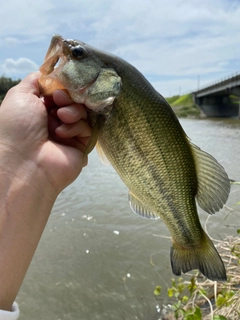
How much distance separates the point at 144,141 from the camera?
2225 millimetres

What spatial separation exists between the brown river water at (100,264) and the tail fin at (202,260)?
4.98 feet

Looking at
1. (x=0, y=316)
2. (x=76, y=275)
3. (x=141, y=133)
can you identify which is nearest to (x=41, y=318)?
(x=76, y=275)

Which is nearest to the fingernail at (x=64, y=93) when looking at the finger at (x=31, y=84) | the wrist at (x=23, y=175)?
the finger at (x=31, y=84)

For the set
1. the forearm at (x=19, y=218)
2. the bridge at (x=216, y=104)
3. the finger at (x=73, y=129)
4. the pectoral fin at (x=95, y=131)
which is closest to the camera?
the forearm at (x=19, y=218)

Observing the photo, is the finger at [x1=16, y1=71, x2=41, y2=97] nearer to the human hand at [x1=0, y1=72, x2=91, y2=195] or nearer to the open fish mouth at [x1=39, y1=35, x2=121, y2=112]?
the human hand at [x1=0, y1=72, x2=91, y2=195]

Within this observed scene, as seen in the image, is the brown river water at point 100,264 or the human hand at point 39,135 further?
the brown river water at point 100,264

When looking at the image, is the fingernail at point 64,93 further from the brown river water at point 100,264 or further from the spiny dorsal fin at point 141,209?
the brown river water at point 100,264

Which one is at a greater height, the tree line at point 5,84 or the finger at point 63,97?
the finger at point 63,97

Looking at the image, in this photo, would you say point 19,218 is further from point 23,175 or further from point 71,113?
point 71,113

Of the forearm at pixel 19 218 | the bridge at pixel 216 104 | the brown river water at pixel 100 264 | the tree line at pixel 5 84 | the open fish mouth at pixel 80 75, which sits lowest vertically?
the bridge at pixel 216 104

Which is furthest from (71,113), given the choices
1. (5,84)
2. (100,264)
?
(5,84)

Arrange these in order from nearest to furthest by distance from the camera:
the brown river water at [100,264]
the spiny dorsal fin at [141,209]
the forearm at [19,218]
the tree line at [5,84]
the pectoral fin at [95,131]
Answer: the forearm at [19,218]
the pectoral fin at [95,131]
the spiny dorsal fin at [141,209]
the brown river water at [100,264]
the tree line at [5,84]

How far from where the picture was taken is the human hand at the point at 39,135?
215 centimetres

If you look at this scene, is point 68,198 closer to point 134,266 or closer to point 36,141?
point 134,266
